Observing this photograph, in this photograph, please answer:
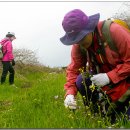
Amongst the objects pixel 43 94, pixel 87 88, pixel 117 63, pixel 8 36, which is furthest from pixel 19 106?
pixel 8 36

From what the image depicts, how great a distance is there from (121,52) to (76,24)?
22.6 inches

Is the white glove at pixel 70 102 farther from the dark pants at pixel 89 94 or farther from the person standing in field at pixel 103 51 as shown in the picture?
the dark pants at pixel 89 94

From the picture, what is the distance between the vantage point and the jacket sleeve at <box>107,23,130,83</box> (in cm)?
466

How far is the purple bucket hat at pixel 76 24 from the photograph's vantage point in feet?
15.5

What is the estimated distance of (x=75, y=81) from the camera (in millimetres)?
5316

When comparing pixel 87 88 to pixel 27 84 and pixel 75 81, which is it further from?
pixel 27 84

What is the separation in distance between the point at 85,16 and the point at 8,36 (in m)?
9.17

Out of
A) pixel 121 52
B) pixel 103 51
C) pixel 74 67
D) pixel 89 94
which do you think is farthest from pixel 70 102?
pixel 121 52

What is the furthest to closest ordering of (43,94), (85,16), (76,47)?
(43,94)
(76,47)
(85,16)

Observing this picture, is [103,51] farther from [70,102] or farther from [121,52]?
[70,102]

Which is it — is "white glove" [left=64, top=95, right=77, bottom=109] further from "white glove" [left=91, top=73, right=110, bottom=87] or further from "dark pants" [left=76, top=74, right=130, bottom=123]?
"white glove" [left=91, top=73, right=110, bottom=87]

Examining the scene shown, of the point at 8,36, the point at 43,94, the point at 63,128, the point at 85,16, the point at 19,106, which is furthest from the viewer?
the point at 8,36

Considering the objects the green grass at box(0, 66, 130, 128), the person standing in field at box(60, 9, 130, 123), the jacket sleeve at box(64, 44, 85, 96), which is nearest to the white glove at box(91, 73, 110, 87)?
the person standing in field at box(60, 9, 130, 123)

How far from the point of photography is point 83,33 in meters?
4.65
